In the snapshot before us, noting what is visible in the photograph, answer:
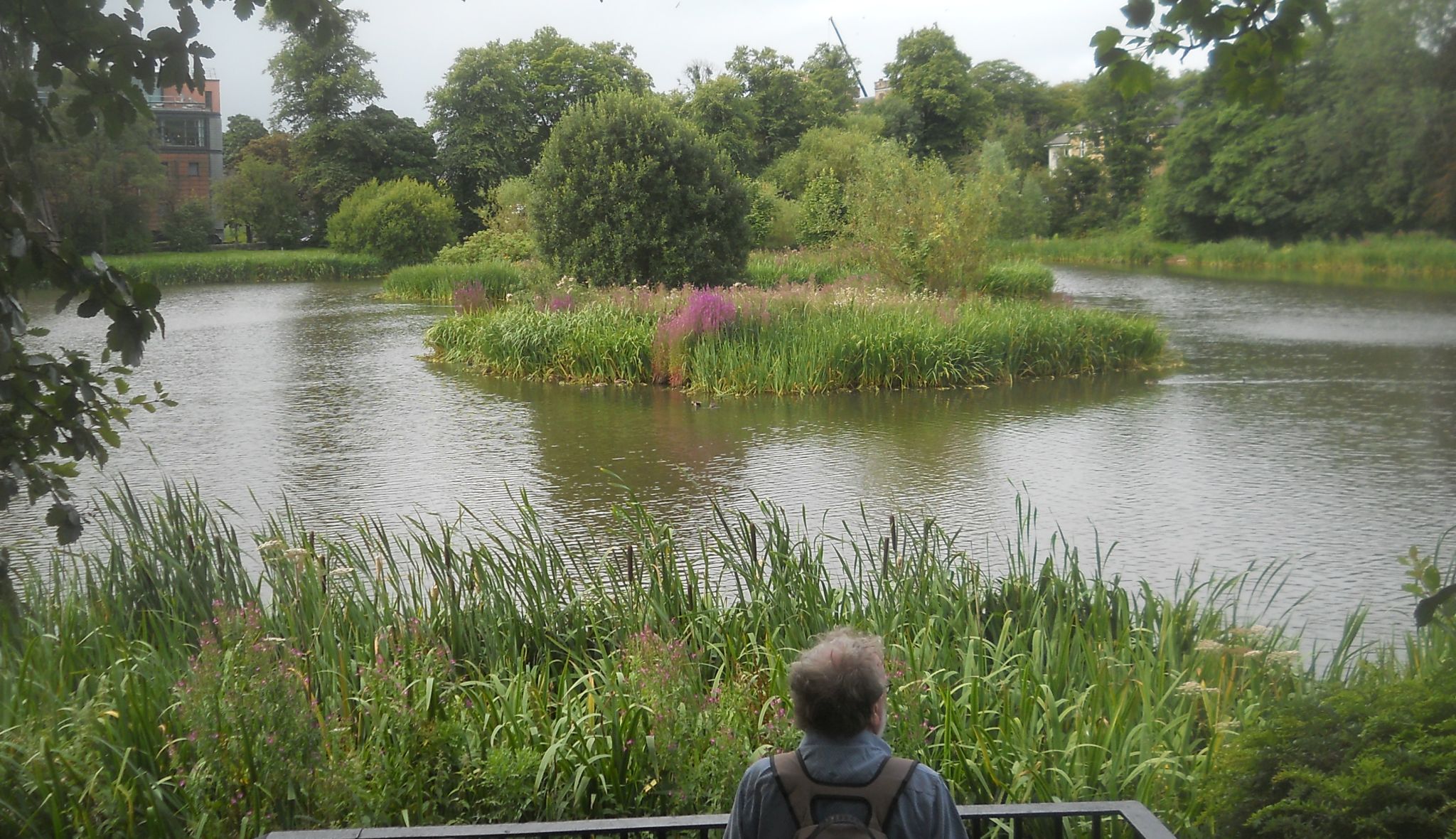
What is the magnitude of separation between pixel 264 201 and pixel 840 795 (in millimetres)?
50706

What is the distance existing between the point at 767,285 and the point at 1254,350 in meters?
8.70

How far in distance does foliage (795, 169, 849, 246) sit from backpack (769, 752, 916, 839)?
28.7 metres

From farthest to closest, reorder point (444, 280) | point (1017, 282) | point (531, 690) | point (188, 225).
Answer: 1. point (188, 225)
2. point (444, 280)
3. point (1017, 282)
4. point (531, 690)

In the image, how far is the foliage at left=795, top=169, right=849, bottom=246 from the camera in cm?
3077

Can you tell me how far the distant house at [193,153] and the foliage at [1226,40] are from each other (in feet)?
120

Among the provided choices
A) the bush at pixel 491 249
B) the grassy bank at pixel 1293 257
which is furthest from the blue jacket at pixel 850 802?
the bush at pixel 491 249

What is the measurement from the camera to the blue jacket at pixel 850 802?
1821 millimetres

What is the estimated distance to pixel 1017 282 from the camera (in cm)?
2312

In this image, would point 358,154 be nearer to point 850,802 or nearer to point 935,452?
point 935,452

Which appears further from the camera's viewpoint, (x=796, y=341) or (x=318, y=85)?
(x=318, y=85)

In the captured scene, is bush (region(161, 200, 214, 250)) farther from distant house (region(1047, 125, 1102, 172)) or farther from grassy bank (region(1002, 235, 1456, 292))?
distant house (region(1047, 125, 1102, 172))

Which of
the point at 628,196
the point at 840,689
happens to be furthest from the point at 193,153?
the point at 840,689

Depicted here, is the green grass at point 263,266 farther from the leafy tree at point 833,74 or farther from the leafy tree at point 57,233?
the leafy tree at point 57,233

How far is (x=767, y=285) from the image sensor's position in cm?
2262
